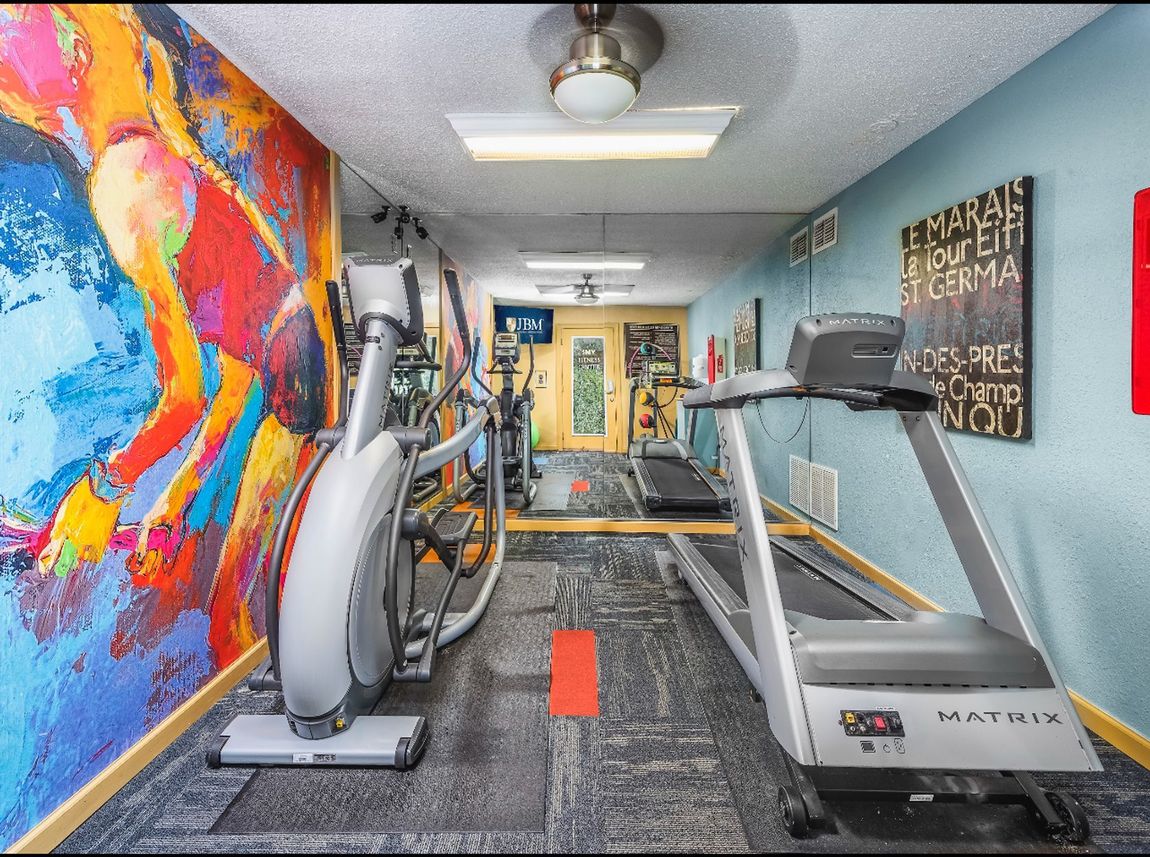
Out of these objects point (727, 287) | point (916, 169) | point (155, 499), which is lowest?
point (155, 499)

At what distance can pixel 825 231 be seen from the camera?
12.0 ft

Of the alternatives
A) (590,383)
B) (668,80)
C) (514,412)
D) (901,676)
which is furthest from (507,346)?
(901,676)

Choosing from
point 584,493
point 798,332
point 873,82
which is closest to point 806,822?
point 798,332

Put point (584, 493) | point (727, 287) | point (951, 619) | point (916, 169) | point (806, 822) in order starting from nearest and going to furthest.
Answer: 1. point (806, 822)
2. point (951, 619)
3. point (916, 169)
4. point (727, 287)
5. point (584, 493)

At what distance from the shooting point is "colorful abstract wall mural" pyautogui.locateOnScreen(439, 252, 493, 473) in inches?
141

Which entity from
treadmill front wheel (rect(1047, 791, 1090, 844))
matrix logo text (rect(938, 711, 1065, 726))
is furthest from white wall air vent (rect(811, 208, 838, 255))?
treadmill front wheel (rect(1047, 791, 1090, 844))

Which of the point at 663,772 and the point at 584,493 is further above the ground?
the point at 584,493

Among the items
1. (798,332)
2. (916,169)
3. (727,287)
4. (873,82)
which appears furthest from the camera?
(727,287)

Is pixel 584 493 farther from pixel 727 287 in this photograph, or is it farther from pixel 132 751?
pixel 132 751

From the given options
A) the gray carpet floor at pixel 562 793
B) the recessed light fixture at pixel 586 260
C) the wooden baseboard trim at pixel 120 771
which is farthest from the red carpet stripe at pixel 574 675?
the recessed light fixture at pixel 586 260

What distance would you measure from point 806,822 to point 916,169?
304 centimetres

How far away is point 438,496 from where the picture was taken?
3.64 m

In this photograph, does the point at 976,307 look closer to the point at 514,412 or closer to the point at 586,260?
the point at 586,260

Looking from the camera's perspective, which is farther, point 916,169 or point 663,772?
point 916,169
